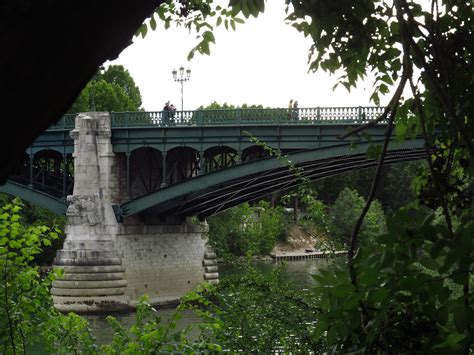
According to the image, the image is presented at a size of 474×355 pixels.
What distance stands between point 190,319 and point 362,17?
2447 centimetres

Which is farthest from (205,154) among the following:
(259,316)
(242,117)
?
(259,316)

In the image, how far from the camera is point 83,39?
5.92 feet

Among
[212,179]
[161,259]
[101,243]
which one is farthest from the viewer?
[161,259]

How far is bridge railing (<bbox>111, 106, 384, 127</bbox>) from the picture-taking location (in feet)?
97.8

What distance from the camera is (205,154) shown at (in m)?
33.9

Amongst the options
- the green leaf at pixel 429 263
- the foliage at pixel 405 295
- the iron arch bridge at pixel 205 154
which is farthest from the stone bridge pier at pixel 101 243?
the green leaf at pixel 429 263

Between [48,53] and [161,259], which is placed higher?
[48,53]

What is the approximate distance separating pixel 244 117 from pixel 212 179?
2.66 m

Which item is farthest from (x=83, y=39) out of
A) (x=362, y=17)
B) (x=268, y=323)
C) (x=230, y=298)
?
(x=230, y=298)

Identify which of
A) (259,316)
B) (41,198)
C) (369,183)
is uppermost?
(259,316)

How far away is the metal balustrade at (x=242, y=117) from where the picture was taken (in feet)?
97.8

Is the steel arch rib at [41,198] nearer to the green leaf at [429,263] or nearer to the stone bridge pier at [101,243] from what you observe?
the stone bridge pier at [101,243]

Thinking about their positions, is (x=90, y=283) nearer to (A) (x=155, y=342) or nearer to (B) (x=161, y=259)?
(B) (x=161, y=259)

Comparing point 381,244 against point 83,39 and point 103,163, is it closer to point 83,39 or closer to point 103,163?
point 83,39
